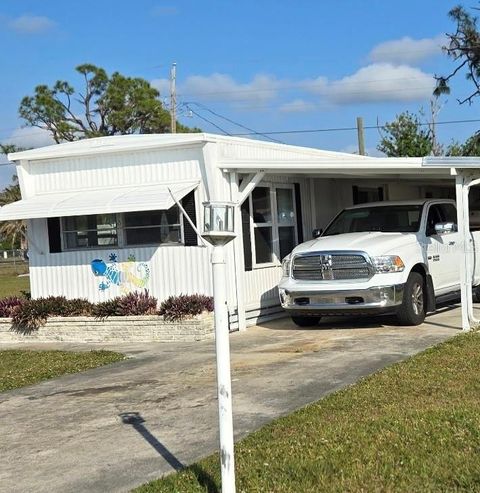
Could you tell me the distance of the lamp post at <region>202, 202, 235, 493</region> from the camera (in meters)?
4.06

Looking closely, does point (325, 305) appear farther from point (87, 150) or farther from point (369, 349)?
point (87, 150)

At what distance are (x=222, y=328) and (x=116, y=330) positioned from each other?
8.11m

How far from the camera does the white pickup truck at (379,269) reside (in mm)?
10586

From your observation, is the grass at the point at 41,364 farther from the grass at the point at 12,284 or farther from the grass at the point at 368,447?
the grass at the point at 12,284

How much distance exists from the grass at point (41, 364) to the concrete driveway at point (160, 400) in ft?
1.02

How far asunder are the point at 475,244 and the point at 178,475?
928 cm

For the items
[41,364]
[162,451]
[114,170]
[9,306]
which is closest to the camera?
[162,451]

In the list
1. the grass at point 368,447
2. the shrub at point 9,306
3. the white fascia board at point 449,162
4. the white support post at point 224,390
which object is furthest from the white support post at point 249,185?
the white support post at point 224,390

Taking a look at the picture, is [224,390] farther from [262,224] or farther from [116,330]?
[262,224]

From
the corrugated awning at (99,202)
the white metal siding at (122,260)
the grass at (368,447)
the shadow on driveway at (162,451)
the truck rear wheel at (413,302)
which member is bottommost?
the shadow on driveway at (162,451)

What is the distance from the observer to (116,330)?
469 inches

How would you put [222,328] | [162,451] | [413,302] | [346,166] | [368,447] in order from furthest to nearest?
1. [346,166]
2. [413,302]
3. [162,451]
4. [368,447]
5. [222,328]

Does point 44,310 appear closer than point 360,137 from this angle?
Yes

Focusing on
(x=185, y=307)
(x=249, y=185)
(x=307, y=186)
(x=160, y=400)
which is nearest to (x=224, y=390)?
(x=160, y=400)
